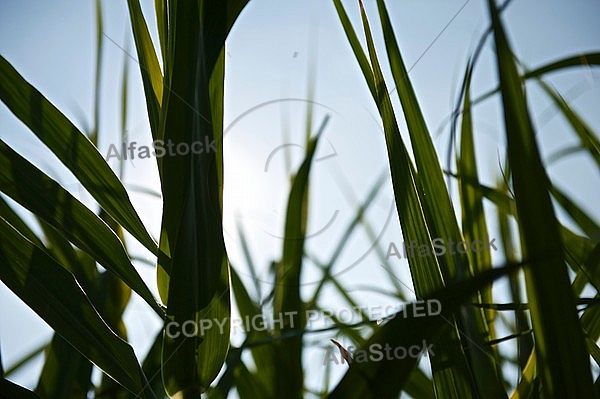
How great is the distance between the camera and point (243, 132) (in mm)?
384

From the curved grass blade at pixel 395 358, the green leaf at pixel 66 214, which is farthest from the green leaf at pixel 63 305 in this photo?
the curved grass blade at pixel 395 358

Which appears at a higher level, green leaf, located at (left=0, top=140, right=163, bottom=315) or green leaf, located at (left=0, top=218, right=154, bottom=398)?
green leaf, located at (left=0, top=140, right=163, bottom=315)

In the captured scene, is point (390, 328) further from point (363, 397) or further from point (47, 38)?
point (47, 38)

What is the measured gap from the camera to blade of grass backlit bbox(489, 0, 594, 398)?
0.57 feet

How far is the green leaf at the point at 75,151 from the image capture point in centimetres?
30

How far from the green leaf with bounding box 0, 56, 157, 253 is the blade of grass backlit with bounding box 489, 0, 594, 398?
0.21m

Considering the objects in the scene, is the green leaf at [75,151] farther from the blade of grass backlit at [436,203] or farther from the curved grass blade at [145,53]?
the blade of grass backlit at [436,203]

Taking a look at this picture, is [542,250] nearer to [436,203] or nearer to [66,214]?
[436,203]

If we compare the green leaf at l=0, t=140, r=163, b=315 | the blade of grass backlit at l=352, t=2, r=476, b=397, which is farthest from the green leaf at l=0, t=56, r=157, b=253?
the blade of grass backlit at l=352, t=2, r=476, b=397

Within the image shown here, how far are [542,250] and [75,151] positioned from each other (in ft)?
0.80

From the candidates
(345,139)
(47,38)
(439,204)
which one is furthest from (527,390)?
(47,38)

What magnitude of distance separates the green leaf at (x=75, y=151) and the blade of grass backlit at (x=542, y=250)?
205 millimetres

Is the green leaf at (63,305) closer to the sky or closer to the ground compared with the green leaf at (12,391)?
closer to the sky

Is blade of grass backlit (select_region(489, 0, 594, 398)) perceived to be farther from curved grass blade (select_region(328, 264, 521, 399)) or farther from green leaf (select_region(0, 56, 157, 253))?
green leaf (select_region(0, 56, 157, 253))
